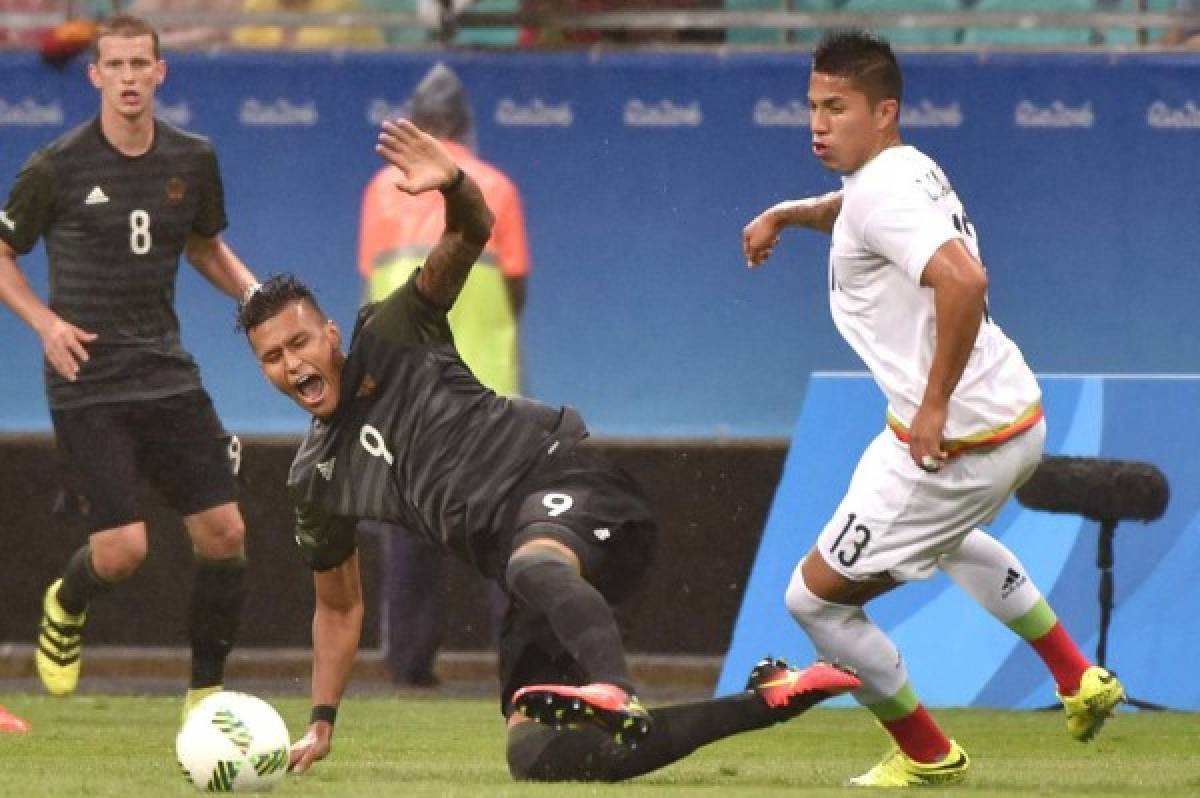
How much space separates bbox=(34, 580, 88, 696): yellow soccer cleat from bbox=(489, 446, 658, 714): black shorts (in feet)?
10.0

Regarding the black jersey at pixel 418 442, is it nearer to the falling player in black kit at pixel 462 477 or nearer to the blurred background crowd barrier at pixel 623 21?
the falling player in black kit at pixel 462 477

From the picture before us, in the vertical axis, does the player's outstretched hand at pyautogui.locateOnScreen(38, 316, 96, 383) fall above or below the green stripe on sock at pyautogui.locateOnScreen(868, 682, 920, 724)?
above

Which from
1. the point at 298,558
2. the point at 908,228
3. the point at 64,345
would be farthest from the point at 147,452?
the point at 908,228

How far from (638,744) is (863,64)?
6.33 feet

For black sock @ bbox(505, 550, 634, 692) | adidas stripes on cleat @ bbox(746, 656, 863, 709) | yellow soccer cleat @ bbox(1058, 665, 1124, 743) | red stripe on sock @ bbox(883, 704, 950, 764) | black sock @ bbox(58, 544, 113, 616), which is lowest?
black sock @ bbox(58, 544, 113, 616)

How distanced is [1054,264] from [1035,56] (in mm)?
890

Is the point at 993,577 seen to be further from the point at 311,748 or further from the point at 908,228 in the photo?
the point at 311,748

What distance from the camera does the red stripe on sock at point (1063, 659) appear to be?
8312 millimetres

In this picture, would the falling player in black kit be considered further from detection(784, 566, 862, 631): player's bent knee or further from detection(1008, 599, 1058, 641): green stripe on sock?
detection(1008, 599, 1058, 641): green stripe on sock

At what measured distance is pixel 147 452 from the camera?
34.1 feet

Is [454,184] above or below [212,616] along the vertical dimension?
above

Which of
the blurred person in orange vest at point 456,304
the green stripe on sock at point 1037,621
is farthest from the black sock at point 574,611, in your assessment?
the blurred person in orange vest at point 456,304

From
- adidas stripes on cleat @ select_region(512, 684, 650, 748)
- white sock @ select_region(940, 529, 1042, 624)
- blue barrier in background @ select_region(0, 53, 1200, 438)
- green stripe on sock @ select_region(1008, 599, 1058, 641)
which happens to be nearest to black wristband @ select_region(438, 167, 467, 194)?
adidas stripes on cleat @ select_region(512, 684, 650, 748)

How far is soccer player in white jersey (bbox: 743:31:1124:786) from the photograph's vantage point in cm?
773
